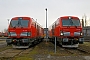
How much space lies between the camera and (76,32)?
68.4 ft

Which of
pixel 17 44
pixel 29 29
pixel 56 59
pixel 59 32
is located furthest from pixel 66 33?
pixel 56 59

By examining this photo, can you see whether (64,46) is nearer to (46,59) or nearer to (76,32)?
(76,32)

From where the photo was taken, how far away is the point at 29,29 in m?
20.8

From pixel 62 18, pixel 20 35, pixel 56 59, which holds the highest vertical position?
pixel 62 18

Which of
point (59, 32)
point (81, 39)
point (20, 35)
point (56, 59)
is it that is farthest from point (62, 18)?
point (56, 59)

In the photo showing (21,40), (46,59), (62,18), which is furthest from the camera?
(62,18)

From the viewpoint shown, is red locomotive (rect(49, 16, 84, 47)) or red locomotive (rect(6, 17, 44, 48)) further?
red locomotive (rect(49, 16, 84, 47))

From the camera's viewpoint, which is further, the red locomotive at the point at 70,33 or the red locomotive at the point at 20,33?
the red locomotive at the point at 70,33

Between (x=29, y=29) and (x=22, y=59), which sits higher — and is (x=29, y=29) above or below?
above

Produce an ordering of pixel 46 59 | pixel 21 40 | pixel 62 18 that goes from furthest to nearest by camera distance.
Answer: pixel 62 18
pixel 21 40
pixel 46 59

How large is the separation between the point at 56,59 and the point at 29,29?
1004 centimetres

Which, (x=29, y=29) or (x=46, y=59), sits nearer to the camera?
(x=46, y=59)

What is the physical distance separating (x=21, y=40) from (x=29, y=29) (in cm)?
145

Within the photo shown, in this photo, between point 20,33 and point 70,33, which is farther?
point 70,33
